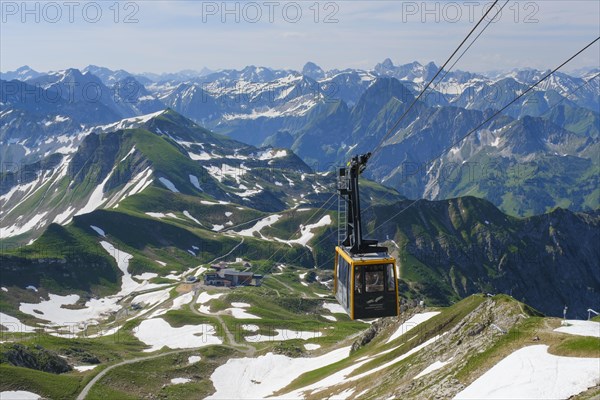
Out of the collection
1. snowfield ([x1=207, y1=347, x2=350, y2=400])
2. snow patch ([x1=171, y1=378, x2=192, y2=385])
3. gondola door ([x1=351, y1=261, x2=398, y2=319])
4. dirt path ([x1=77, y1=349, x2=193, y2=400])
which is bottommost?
snowfield ([x1=207, y1=347, x2=350, y2=400])

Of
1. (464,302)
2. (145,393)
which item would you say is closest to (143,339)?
(145,393)

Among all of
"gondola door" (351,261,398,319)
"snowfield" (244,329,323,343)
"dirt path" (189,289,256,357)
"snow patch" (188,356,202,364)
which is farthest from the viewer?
"snowfield" (244,329,323,343)

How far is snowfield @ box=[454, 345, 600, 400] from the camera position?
125ft

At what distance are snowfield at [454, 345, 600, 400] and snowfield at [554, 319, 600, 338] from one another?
13.9 feet

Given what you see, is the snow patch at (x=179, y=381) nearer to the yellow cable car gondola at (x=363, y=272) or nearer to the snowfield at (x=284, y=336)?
the snowfield at (x=284, y=336)

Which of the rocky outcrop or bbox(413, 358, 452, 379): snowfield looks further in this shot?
the rocky outcrop

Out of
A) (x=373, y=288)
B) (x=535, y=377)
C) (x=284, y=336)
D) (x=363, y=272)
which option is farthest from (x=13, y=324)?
(x=535, y=377)

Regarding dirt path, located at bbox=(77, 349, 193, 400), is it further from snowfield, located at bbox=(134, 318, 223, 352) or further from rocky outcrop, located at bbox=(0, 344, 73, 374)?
snowfield, located at bbox=(134, 318, 223, 352)

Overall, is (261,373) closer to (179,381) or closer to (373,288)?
(179,381)

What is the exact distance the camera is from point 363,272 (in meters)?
43.5

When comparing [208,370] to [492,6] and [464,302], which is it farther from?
[492,6]

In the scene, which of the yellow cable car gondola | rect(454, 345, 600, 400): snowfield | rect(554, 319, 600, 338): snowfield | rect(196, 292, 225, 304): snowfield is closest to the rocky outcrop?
rect(196, 292, 225, 304): snowfield

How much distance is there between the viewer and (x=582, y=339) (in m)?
45.0

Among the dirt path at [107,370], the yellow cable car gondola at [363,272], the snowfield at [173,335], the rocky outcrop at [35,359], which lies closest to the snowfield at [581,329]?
the yellow cable car gondola at [363,272]
